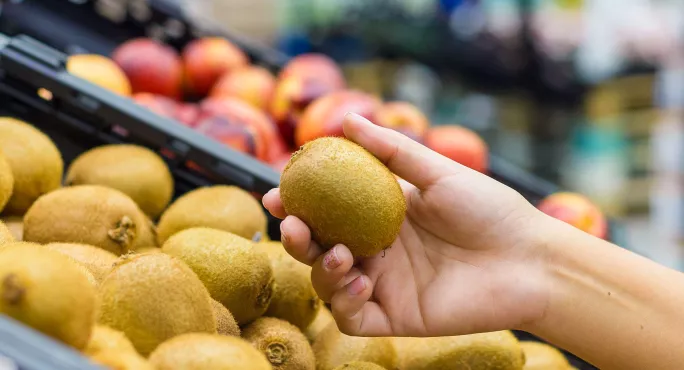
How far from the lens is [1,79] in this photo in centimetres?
173

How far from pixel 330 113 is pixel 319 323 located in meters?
0.88

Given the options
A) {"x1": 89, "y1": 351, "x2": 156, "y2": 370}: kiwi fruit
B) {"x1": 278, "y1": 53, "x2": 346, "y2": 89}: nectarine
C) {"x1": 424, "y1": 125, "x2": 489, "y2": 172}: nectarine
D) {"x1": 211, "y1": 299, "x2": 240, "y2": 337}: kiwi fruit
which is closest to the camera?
{"x1": 89, "y1": 351, "x2": 156, "y2": 370}: kiwi fruit

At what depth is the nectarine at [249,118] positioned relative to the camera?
2078mm

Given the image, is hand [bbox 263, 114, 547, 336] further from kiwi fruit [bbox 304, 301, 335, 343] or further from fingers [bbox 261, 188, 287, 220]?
kiwi fruit [bbox 304, 301, 335, 343]

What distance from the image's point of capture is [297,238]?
3.46 feet

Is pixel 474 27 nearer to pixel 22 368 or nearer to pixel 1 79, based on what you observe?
pixel 1 79

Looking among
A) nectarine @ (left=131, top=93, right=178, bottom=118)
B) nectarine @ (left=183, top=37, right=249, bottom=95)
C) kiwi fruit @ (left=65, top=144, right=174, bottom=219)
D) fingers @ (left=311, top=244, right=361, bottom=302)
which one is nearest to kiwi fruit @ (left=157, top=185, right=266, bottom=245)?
kiwi fruit @ (left=65, top=144, right=174, bottom=219)

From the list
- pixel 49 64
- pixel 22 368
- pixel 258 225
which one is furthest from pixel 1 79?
pixel 22 368

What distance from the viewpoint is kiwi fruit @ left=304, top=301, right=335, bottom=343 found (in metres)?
1.33

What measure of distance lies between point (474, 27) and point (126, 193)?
3571 millimetres

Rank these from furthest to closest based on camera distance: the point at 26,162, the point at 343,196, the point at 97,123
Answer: the point at 97,123, the point at 26,162, the point at 343,196

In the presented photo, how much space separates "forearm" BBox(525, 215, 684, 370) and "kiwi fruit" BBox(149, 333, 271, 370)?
60 centimetres

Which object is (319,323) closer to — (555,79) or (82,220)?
(82,220)

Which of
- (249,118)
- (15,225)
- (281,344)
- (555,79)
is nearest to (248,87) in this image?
(249,118)
